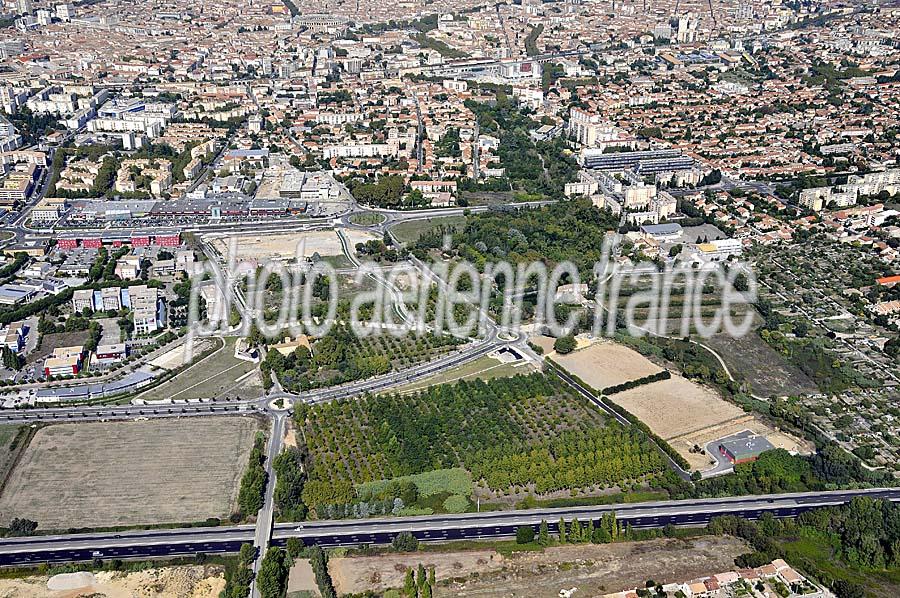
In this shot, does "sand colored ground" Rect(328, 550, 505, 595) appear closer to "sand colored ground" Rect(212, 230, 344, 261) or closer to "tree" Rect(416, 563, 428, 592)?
"tree" Rect(416, 563, 428, 592)

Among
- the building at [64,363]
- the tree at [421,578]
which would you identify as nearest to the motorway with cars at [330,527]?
the tree at [421,578]

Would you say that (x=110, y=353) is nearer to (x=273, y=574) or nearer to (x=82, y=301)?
(x=82, y=301)

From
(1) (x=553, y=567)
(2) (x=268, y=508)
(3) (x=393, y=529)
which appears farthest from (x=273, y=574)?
(1) (x=553, y=567)

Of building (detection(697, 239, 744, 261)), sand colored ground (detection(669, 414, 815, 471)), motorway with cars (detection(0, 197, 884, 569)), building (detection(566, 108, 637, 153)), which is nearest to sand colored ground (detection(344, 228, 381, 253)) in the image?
building (detection(697, 239, 744, 261))

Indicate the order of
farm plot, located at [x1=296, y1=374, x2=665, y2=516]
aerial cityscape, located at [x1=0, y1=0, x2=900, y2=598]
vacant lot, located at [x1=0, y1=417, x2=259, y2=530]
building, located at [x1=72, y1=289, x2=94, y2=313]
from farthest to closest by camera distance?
building, located at [x1=72, y1=289, x2=94, y2=313]
farm plot, located at [x1=296, y1=374, x2=665, y2=516]
vacant lot, located at [x1=0, y1=417, x2=259, y2=530]
aerial cityscape, located at [x1=0, y1=0, x2=900, y2=598]

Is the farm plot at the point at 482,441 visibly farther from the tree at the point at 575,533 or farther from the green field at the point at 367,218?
the green field at the point at 367,218
